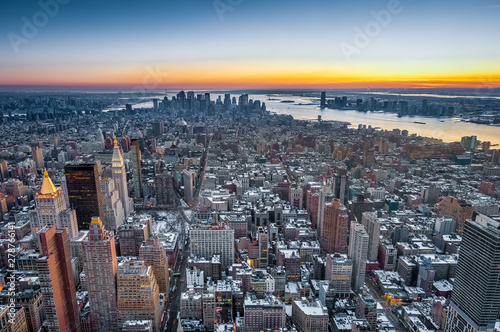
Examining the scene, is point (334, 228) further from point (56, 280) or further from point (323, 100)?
point (323, 100)

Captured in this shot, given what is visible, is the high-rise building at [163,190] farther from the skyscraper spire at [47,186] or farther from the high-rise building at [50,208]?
the skyscraper spire at [47,186]

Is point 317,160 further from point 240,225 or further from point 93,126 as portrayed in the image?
point 93,126

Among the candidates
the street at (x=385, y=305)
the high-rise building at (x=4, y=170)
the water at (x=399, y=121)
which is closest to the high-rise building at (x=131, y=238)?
the street at (x=385, y=305)

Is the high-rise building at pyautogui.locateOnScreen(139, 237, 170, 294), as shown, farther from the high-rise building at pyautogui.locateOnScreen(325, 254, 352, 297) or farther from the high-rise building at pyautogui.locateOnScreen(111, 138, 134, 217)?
the high-rise building at pyautogui.locateOnScreen(111, 138, 134, 217)

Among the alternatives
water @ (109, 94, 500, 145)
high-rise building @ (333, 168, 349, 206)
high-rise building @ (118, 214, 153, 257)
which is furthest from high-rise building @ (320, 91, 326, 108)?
high-rise building @ (118, 214, 153, 257)

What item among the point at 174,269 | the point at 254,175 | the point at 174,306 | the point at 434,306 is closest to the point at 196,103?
the point at 254,175
